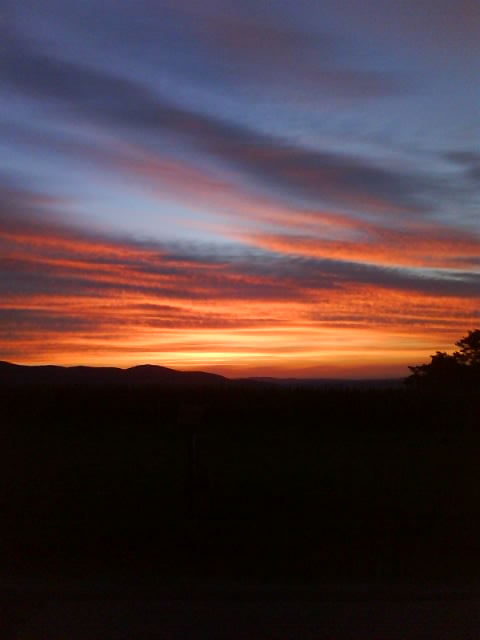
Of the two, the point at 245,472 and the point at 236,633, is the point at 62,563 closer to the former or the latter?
the point at 236,633

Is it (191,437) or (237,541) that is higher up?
(191,437)

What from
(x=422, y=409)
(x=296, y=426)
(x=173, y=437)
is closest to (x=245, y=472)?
(x=173, y=437)

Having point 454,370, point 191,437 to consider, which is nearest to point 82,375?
point 454,370

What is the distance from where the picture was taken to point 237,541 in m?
10.3

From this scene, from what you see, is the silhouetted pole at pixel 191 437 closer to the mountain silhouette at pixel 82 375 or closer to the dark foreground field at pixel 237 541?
the dark foreground field at pixel 237 541

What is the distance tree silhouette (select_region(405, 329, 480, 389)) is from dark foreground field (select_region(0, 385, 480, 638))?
38.9 m

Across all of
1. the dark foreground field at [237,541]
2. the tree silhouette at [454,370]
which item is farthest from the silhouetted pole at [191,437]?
the tree silhouette at [454,370]

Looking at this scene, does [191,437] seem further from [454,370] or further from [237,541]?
[454,370]

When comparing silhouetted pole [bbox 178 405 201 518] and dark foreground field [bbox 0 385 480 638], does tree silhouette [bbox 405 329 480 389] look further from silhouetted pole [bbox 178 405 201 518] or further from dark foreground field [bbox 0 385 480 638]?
silhouetted pole [bbox 178 405 201 518]

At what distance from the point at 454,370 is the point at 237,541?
2159 inches

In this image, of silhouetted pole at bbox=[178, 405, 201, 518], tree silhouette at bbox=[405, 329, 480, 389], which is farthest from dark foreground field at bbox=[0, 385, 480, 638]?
tree silhouette at bbox=[405, 329, 480, 389]

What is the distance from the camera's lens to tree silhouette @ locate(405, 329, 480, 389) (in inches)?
2404

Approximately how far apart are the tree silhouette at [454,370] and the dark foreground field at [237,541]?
128ft

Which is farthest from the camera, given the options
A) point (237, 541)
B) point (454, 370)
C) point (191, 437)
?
point (454, 370)
